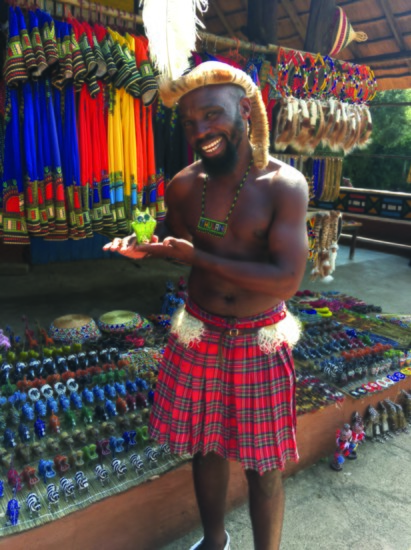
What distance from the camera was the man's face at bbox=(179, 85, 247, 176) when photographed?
1.54m

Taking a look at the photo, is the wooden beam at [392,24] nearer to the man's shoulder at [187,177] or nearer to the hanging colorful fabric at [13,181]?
the hanging colorful fabric at [13,181]

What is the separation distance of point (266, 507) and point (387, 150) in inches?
664

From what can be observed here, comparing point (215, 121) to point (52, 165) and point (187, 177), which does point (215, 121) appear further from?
point (52, 165)

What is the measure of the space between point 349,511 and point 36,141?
3154 millimetres

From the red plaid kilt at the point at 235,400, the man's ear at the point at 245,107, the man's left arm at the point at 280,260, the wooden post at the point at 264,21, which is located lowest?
the red plaid kilt at the point at 235,400

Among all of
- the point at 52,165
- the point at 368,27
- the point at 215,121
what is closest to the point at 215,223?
the point at 215,121

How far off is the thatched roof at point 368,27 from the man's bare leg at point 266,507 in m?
5.20

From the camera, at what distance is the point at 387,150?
16.2m

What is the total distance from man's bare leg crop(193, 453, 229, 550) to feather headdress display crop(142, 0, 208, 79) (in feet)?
5.36

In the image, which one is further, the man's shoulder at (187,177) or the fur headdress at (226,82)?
the man's shoulder at (187,177)

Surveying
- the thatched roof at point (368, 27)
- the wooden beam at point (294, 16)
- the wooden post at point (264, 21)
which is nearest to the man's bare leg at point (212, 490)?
the wooden post at point (264, 21)

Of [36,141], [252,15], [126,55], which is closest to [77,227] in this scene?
[36,141]

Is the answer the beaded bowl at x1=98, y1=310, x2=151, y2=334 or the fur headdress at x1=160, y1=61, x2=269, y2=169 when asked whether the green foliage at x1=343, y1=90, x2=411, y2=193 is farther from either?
the fur headdress at x1=160, y1=61, x2=269, y2=169

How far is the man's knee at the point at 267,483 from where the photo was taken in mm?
1742
